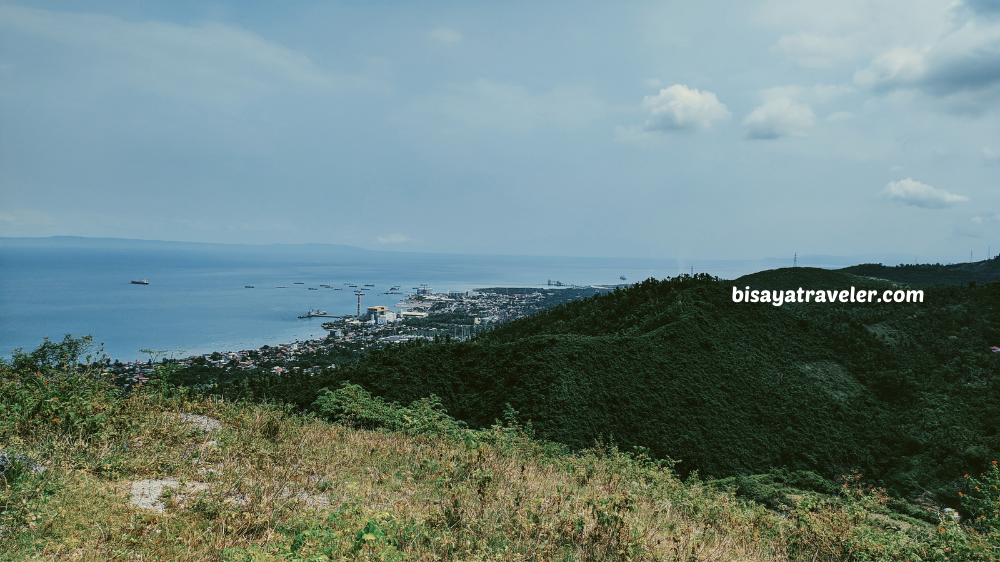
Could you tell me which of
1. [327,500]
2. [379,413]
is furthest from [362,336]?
[327,500]

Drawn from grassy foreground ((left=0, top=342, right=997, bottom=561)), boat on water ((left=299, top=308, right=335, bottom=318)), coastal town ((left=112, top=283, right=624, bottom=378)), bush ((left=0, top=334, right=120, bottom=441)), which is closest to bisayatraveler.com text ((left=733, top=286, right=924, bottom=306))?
grassy foreground ((left=0, top=342, right=997, bottom=561))

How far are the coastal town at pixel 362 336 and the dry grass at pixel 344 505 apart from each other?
3078 mm

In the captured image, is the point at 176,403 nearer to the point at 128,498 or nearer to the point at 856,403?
the point at 128,498

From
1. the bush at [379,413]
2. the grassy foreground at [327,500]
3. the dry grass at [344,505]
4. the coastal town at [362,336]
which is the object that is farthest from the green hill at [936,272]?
the dry grass at [344,505]

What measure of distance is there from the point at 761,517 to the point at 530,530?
4.02 metres

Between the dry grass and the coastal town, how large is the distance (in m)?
3.08

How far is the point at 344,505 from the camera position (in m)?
4.29

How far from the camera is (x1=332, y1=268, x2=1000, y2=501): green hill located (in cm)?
1111

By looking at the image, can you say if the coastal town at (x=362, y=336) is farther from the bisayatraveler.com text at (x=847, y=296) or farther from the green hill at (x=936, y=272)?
the green hill at (x=936, y=272)

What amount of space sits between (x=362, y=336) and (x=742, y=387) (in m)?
27.4

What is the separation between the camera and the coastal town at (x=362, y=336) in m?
19.5

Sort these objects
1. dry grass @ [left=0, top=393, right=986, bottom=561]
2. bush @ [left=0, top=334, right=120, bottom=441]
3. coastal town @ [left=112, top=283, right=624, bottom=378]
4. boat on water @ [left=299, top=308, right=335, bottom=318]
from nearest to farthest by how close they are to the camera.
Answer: dry grass @ [left=0, top=393, right=986, bottom=561], bush @ [left=0, top=334, right=120, bottom=441], coastal town @ [left=112, top=283, right=624, bottom=378], boat on water @ [left=299, top=308, right=335, bottom=318]

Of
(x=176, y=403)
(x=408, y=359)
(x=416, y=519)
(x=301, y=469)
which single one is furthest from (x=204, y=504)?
(x=408, y=359)

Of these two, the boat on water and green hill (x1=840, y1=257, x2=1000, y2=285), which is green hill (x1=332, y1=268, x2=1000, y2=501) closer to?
green hill (x1=840, y1=257, x2=1000, y2=285)
